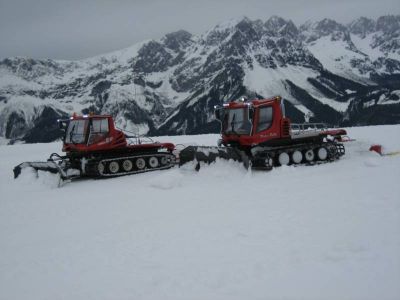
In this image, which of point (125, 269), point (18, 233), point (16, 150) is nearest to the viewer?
point (125, 269)

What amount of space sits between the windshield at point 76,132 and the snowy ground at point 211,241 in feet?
13.5

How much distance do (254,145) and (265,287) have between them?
10.2 meters

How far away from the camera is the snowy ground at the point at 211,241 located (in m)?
5.88

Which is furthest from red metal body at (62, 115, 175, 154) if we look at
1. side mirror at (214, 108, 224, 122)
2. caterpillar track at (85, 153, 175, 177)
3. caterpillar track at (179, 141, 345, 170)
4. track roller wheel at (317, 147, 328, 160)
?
track roller wheel at (317, 147, 328, 160)

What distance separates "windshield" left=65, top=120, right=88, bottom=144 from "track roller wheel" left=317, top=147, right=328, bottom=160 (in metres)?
9.64

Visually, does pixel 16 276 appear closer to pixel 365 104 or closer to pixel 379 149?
pixel 379 149

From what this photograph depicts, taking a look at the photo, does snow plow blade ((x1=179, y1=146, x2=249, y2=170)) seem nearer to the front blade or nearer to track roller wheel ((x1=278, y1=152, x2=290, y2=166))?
track roller wheel ((x1=278, y1=152, x2=290, y2=166))

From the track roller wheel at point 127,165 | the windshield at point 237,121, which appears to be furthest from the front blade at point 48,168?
the windshield at point 237,121

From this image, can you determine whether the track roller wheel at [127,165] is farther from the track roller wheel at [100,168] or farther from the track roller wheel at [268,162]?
the track roller wheel at [268,162]

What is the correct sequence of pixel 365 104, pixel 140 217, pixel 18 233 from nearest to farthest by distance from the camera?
1. pixel 18 233
2. pixel 140 217
3. pixel 365 104

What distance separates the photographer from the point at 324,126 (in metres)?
18.5

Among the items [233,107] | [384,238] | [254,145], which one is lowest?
[384,238]

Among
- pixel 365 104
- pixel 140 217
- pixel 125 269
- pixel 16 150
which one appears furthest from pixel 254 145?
pixel 365 104

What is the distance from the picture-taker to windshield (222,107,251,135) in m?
16.0
